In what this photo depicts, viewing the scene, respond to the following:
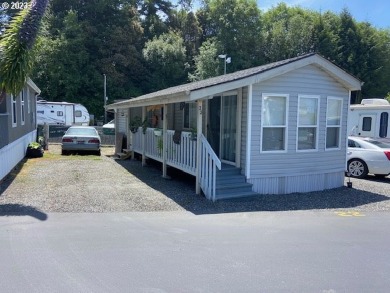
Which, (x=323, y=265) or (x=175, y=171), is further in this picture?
(x=175, y=171)

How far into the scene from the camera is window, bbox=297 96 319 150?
9688 millimetres

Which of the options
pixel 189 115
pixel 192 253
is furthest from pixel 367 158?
pixel 192 253

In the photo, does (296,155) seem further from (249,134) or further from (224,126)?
(224,126)

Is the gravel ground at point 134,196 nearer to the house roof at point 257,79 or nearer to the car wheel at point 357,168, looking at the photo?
the car wheel at point 357,168

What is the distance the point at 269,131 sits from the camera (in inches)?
365

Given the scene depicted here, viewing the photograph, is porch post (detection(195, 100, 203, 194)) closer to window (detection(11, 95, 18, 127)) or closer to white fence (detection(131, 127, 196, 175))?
white fence (detection(131, 127, 196, 175))

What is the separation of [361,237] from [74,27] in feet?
119

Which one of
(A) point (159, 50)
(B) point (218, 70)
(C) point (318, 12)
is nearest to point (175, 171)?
(B) point (218, 70)

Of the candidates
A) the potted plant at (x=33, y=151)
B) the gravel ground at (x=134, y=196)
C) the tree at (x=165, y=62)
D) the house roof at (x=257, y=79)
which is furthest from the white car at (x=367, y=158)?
the tree at (x=165, y=62)

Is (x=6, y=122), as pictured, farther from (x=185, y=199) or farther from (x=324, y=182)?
(x=324, y=182)

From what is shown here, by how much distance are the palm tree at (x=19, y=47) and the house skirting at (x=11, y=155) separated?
2.74 meters

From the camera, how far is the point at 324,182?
10.4 metres

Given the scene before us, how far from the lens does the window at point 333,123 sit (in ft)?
33.9

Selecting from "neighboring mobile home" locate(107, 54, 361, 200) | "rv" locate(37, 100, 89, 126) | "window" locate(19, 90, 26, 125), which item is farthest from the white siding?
"rv" locate(37, 100, 89, 126)
